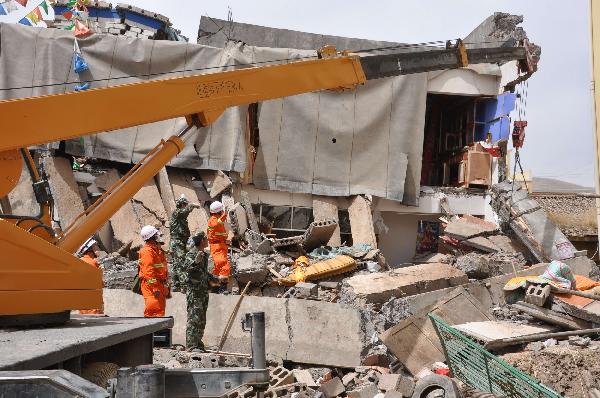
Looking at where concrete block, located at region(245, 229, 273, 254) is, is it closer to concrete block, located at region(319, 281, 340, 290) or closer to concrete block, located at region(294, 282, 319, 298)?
A: concrete block, located at region(319, 281, 340, 290)

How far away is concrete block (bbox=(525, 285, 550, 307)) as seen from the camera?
746cm

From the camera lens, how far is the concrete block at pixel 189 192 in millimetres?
12922

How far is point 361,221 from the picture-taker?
48.1 ft

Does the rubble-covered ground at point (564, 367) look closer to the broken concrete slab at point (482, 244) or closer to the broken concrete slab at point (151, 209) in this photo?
the broken concrete slab at point (482, 244)

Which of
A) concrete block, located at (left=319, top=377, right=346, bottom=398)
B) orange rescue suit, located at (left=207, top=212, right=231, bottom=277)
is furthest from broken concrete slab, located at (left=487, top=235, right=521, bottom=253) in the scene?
concrete block, located at (left=319, top=377, right=346, bottom=398)

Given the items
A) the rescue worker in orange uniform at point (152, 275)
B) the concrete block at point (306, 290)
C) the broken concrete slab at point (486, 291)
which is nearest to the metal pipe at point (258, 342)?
the rescue worker in orange uniform at point (152, 275)

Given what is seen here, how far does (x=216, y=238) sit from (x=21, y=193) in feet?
11.4

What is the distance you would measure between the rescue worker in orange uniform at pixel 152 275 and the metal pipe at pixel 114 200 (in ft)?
6.32

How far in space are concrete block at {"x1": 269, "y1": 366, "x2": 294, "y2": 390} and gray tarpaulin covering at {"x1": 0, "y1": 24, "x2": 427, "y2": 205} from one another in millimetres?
7416

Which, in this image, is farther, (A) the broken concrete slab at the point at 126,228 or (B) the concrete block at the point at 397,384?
(A) the broken concrete slab at the point at 126,228

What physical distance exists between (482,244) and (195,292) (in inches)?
317

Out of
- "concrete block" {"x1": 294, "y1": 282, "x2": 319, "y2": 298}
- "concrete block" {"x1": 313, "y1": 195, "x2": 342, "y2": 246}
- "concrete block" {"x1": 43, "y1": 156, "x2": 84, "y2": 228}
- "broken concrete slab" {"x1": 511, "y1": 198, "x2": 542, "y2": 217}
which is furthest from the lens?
"concrete block" {"x1": 313, "y1": 195, "x2": 342, "y2": 246}

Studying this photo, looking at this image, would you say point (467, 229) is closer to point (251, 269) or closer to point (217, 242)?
point (251, 269)

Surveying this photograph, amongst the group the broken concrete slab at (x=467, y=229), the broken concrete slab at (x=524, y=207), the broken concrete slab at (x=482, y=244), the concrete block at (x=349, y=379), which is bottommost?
the concrete block at (x=349, y=379)
